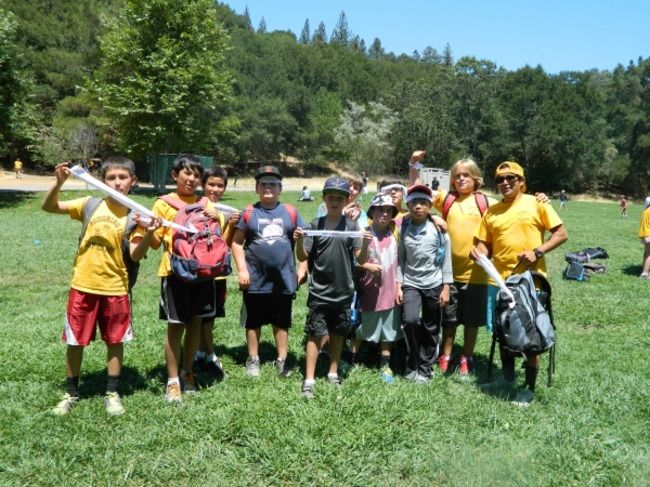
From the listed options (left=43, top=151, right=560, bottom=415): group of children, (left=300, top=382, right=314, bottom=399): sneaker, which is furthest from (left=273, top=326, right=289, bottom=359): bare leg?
(left=300, top=382, right=314, bottom=399): sneaker

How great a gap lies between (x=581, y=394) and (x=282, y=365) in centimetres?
278

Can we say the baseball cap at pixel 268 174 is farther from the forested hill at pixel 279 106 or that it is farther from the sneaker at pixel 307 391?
the forested hill at pixel 279 106

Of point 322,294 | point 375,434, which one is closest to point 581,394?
point 375,434

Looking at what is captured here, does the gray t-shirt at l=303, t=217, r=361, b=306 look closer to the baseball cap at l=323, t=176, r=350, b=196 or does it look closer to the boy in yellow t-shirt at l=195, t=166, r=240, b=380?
the baseball cap at l=323, t=176, r=350, b=196

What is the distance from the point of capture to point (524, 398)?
15.1 ft

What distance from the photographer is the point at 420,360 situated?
5156 mm

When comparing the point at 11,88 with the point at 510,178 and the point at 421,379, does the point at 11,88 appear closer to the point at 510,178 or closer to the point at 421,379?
the point at 421,379

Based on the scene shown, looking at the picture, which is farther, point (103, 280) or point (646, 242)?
point (646, 242)

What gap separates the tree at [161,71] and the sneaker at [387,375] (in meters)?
28.6

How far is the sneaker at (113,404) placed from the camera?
4.15m

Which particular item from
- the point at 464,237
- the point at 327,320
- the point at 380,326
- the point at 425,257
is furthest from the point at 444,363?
the point at 327,320

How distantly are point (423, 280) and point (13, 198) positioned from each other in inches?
1046

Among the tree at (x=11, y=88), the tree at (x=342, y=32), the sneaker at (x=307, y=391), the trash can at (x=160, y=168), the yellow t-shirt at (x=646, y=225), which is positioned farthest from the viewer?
the tree at (x=342, y=32)

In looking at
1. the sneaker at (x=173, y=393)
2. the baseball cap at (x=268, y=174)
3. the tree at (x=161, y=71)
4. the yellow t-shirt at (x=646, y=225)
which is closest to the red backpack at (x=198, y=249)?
the baseball cap at (x=268, y=174)
